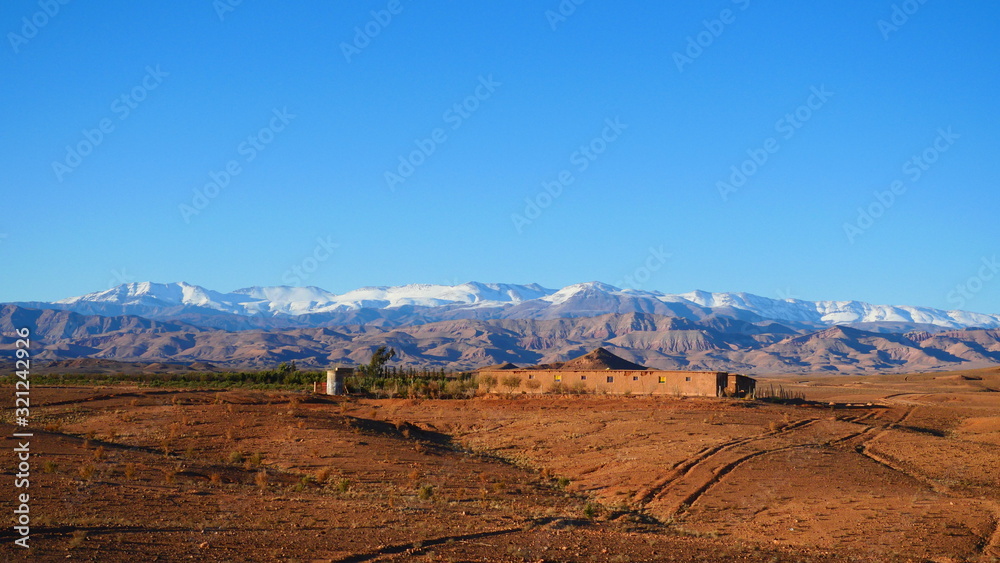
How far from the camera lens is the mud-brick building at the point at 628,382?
51688mm

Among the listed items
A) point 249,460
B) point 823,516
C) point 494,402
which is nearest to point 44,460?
point 249,460

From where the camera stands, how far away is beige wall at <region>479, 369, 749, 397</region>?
51656 millimetres

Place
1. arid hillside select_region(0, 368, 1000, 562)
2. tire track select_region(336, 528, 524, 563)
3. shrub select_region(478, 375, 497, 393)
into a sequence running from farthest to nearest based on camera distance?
shrub select_region(478, 375, 497, 393), arid hillside select_region(0, 368, 1000, 562), tire track select_region(336, 528, 524, 563)

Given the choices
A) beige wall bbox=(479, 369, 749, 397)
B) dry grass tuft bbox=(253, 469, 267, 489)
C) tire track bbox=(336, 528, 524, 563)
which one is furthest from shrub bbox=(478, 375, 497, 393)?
tire track bbox=(336, 528, 524, 563)

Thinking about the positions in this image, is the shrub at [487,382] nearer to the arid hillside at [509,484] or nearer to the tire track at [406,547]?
the arid hillside at [509,484]

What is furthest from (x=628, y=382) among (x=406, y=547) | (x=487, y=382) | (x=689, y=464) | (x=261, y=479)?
(x=406, y=547)

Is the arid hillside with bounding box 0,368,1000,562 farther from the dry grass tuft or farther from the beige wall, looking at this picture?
the beige wall

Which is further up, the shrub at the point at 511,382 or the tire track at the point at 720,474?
the shrub at the point at 511,382

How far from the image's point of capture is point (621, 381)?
53.7 metres

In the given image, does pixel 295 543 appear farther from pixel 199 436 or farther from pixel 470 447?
pixel 470 447

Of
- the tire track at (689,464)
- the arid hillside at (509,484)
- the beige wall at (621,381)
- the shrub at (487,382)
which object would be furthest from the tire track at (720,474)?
the shrub at (487,382)

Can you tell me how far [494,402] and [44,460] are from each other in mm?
29145

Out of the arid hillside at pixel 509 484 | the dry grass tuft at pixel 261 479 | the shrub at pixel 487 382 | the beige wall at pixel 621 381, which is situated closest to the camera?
the arid hillside at pixel 509 484

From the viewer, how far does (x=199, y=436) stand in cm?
3247
